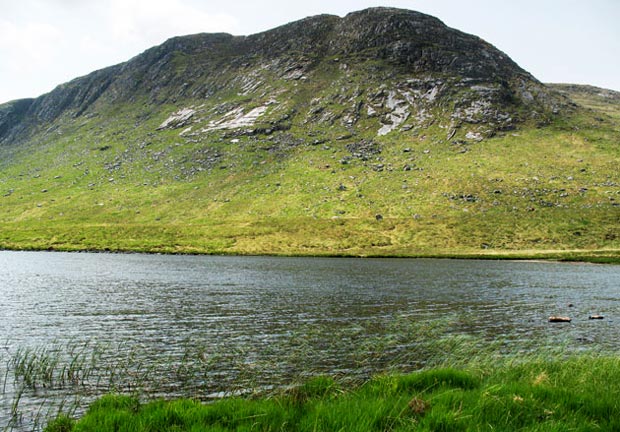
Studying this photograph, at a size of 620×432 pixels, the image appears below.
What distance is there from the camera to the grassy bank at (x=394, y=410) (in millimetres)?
10812

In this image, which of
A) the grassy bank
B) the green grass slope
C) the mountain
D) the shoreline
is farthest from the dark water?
the mountain

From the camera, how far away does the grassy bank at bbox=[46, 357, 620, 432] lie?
35.5 ft

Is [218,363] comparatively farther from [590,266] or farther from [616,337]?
[590,266]

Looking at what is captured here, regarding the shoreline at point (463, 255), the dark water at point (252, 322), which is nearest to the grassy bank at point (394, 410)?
the dark water at point (252, 322)

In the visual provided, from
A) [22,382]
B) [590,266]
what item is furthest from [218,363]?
[590,266]

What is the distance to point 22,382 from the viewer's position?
1786 cm

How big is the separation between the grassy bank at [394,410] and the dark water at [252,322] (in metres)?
4.57

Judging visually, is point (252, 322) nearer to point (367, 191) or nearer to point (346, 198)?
point (346, 198)

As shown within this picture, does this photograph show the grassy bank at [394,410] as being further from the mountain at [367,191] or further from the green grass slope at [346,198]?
the mountain at [367,191]

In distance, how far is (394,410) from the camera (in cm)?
1155

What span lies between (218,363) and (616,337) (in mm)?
26806

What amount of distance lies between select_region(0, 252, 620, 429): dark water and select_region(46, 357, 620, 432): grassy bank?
4.57 m

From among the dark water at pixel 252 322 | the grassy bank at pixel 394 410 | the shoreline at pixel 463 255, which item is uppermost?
the grassy bank at pixel 394 410

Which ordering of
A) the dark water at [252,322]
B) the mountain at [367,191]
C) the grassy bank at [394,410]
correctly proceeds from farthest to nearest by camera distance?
the mountain at [367,191] → the dark water at [252,322] → the grassy bank at [394,410]
